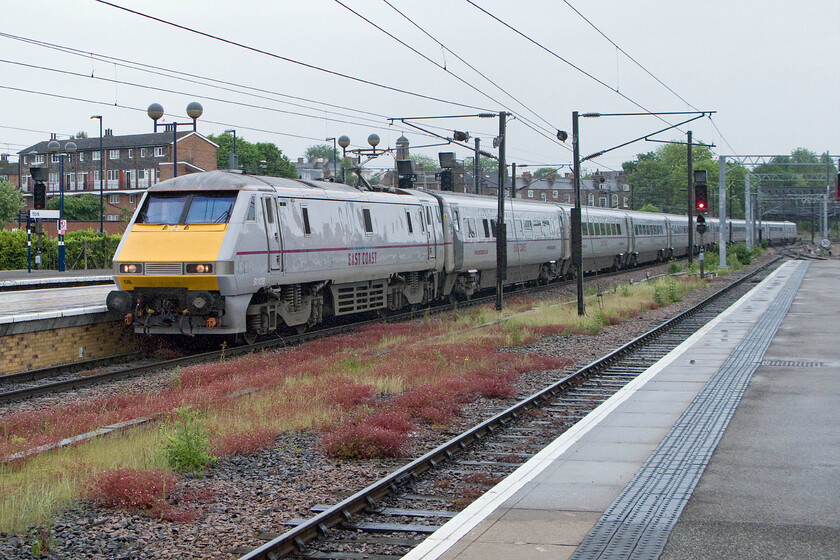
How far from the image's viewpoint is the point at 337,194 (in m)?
21.2

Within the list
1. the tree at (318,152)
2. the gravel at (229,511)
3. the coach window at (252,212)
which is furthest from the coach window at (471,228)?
the tree at (318,152)

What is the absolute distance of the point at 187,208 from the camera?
17.9m

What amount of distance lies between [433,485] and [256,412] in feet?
12.1

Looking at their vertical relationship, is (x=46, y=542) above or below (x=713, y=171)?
below

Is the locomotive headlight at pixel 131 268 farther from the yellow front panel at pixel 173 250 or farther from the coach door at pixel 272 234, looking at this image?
the coach door at pixel 272 234

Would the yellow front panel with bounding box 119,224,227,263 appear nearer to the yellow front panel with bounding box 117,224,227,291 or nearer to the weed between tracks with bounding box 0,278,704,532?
the yellow front panel with bounding box 117,224,227,291

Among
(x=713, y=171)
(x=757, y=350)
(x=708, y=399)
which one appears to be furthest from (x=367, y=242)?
(x=713, y=171)

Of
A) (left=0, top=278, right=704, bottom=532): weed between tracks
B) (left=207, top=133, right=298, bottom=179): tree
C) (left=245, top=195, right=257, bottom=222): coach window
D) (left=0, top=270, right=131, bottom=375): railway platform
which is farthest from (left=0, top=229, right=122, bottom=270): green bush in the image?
(left=207, top=133, right=298, bottom=179): tree

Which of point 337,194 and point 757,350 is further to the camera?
point 337,194

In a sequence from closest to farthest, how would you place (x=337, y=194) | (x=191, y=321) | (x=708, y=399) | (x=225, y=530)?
(x=225, y=530), (x=708, y=399), (x=191, y=321), (x=337, y=194)

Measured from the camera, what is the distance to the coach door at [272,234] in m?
18.2

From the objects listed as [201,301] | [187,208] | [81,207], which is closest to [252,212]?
[187,208]

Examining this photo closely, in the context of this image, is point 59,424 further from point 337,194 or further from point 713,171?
point 713,171

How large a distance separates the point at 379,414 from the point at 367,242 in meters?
11.3
